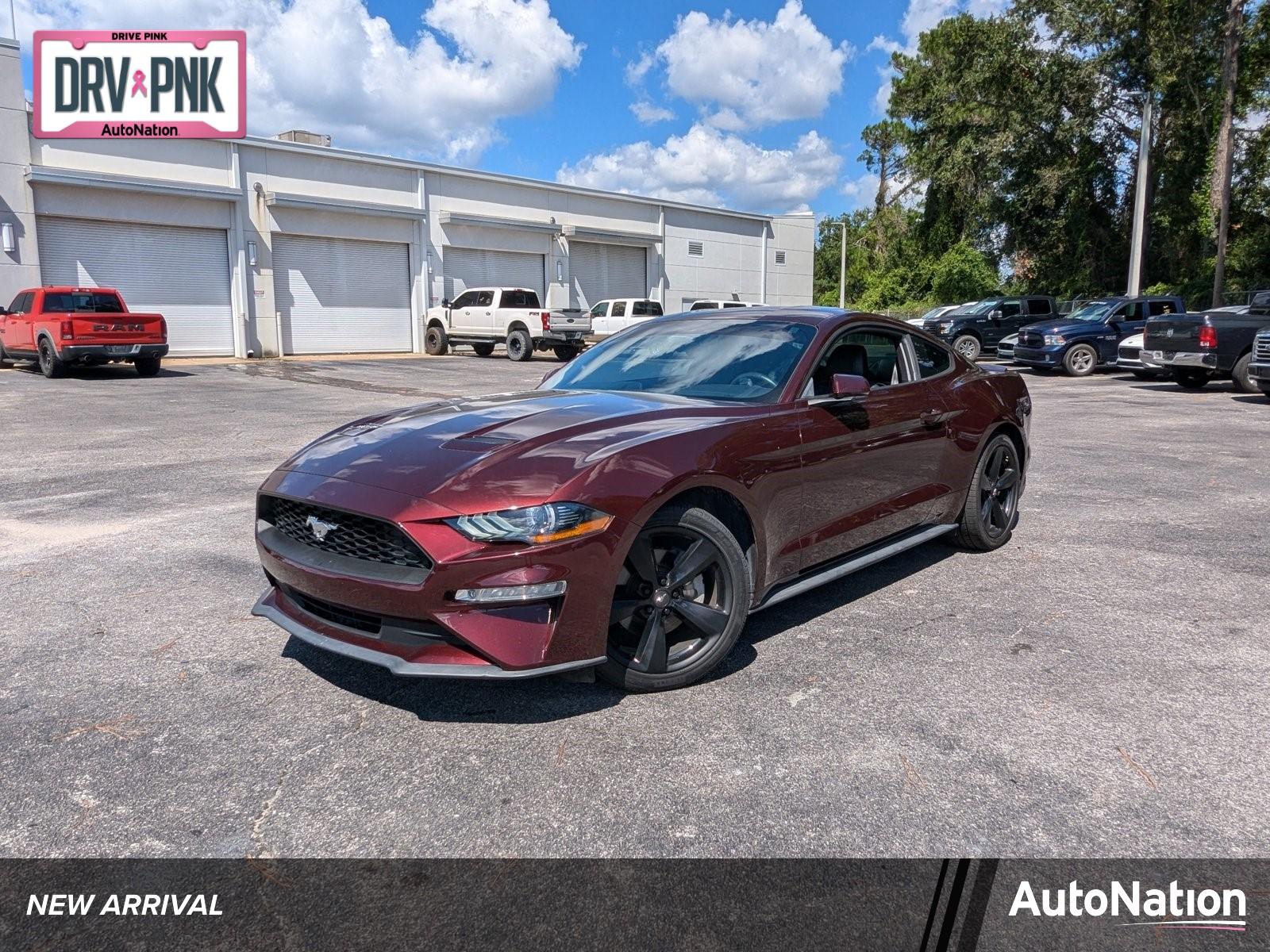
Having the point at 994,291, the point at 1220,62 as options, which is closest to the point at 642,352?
the point at 1220,62

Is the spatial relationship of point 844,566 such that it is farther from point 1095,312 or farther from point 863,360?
point 1095,312

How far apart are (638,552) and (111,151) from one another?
84.6ft

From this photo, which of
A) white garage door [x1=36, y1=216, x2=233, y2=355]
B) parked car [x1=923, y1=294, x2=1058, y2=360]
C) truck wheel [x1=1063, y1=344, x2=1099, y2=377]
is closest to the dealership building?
white garage door [x1=36, y1=216, x2=233, y2=355]

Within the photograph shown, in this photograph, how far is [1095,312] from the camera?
21703 millimetres

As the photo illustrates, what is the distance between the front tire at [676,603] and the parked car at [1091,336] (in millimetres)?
19783

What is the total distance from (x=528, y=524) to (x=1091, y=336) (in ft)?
68.5

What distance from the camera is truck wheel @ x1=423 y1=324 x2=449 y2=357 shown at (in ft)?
96.6

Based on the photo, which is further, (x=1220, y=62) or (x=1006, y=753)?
(x=1220, y=62)

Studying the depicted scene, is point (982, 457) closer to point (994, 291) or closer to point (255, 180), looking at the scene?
point (255, 180)

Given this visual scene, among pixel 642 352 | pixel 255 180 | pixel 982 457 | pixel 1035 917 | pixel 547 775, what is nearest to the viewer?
pixel 1035 917

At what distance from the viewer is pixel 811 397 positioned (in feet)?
14.2

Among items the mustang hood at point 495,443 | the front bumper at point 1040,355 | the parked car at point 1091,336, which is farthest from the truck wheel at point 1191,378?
the mustang hood at point 495,443

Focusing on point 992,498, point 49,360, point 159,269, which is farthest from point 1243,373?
point 159,269

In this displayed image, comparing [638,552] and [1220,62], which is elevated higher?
[1220,62]
